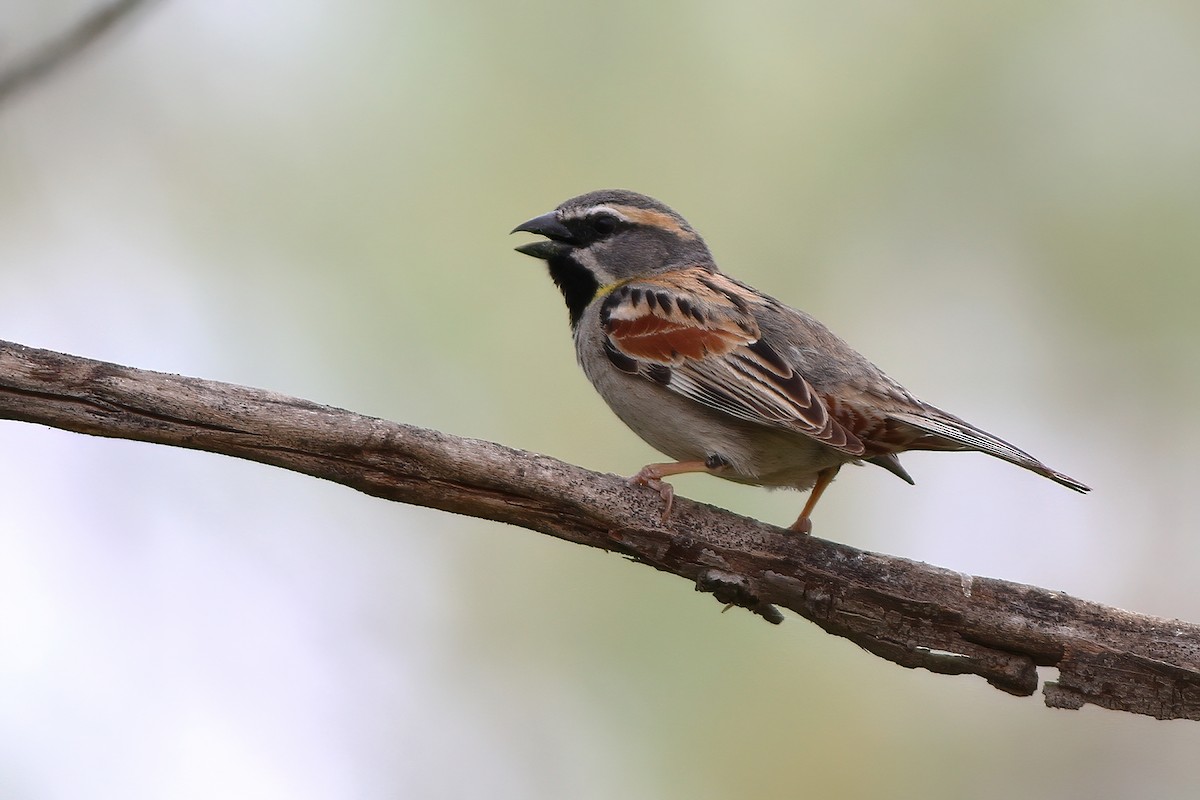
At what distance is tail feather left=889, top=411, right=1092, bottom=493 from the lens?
4.82 m

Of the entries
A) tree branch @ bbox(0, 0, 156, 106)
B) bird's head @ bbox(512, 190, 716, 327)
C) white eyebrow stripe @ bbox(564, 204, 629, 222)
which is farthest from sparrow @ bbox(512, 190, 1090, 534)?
tree branch @ bbox(0, 0, 156, 106)

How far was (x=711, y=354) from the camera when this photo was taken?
5.77 meters

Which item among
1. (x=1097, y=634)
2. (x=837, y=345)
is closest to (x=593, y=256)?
(x=837, y=345)

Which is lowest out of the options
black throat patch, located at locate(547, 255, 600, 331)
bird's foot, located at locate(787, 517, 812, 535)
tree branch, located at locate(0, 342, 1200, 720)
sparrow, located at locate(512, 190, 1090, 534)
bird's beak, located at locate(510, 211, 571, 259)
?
tree branch, located at locate(0, 342, 1200, 720)

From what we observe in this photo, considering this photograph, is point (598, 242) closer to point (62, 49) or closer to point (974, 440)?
point (974, 440)

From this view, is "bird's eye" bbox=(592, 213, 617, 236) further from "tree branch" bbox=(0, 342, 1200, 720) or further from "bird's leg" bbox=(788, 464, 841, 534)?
"tree branch" bbox=(0, 342, 1200, 720)

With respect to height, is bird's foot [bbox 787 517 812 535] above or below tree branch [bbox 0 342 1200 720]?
above

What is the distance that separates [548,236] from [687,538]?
9.07ft

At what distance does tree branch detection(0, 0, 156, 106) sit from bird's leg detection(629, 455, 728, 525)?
3335 millimetres

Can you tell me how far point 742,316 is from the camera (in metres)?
6.03

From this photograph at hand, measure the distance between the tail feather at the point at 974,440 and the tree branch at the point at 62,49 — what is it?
4339mm

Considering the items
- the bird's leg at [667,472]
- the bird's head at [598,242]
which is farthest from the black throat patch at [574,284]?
the bird's leg at [667,472]

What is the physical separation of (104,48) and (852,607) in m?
4.59

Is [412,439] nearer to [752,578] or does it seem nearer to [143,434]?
[143,434]
